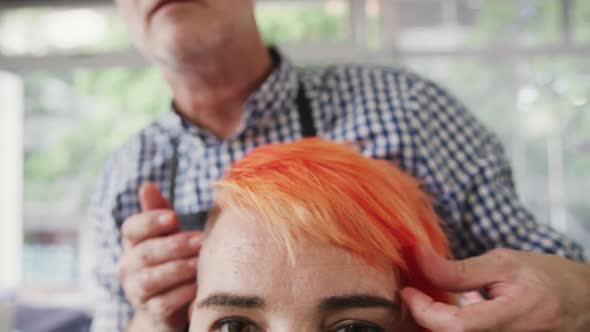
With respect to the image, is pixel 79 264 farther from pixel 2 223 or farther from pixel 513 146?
pixel 513 146

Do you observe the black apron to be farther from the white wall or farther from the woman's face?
the white wall

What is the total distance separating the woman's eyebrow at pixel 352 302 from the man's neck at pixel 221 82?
528mm

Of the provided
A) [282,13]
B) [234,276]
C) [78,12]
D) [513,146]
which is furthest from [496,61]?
[234,276]

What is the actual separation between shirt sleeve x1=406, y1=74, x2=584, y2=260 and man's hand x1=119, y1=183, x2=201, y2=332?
464 mm

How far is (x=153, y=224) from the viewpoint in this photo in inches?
29.3

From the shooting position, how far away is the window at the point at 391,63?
3.54 metres

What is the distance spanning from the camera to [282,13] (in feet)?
11.9

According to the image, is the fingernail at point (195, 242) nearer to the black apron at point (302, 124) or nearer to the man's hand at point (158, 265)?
the man's hand at point (158, 265)

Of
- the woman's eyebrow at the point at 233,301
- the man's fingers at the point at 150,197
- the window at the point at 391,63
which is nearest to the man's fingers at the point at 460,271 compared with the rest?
the woman's eyebrow at the point at 233,301

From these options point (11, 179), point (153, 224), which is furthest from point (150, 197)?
point (11, 179)

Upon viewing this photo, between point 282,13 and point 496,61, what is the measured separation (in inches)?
67.6

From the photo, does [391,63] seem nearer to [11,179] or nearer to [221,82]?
[221,82]

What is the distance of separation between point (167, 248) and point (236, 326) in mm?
196

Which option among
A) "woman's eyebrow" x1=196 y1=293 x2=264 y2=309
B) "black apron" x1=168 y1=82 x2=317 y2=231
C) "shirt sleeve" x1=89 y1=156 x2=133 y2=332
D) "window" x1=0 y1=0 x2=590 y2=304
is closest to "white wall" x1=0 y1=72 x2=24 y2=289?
"window" x1=0 y1=0 x2=590 y2=304
